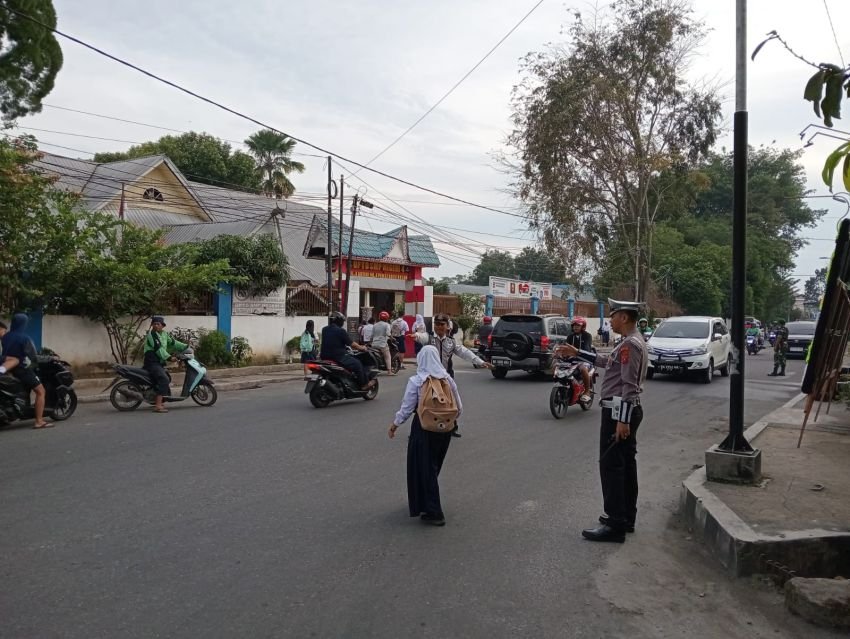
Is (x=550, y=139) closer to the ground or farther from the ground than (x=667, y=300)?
farther from the ground

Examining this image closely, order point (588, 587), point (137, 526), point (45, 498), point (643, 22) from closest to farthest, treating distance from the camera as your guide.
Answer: point (588, 587) → point (137, 526) → point (45, 498) → point (643, 22)

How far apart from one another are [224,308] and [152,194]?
15517mm

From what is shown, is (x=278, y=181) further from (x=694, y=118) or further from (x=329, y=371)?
(x=329, y=371)

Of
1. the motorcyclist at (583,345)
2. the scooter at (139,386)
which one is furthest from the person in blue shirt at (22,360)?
the motorcyclist at (583,345)

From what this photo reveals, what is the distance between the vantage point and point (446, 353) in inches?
397

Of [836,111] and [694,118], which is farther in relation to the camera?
[694,118]

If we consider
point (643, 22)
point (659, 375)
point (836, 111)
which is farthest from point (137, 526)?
point (643, 22)

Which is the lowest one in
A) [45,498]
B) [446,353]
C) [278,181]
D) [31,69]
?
[45,498]

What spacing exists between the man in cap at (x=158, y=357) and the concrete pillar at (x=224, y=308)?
7.02 meters

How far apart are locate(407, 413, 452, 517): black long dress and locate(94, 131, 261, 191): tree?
39202mm

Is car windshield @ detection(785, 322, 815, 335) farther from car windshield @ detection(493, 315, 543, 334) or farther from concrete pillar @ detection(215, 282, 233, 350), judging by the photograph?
concrete pillar @ detection(215, 282, 233, 350)

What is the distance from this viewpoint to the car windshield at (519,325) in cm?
1781

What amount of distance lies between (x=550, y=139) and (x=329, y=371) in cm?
2132

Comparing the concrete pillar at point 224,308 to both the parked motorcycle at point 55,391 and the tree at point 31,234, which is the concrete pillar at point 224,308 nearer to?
the tree at point 31,234
